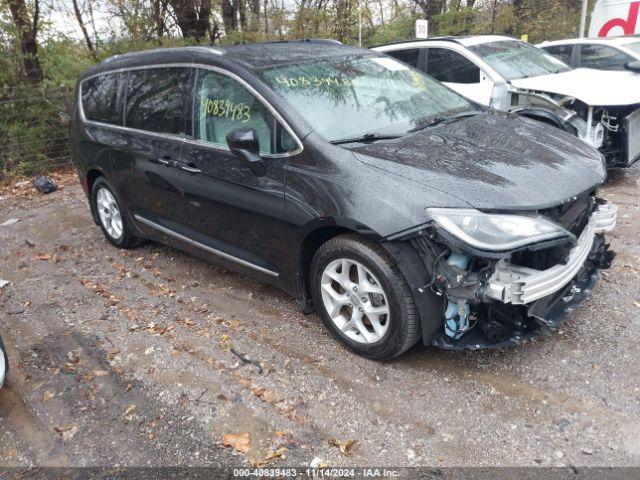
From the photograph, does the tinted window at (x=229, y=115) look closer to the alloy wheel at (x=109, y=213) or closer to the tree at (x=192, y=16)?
the alloy wheel at (x=109, y=213)

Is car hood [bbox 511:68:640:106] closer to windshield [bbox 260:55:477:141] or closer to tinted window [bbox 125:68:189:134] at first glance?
windshield [bbox 260:55:477:141]

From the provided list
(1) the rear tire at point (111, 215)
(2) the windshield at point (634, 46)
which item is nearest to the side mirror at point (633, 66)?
(2) the windshield at point (634, 46)

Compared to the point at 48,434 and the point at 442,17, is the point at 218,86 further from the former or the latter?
the point at 442,17

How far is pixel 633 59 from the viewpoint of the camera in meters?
9.23

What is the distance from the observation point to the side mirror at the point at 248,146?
3.38 meters

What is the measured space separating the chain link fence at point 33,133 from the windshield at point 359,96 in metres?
6.83

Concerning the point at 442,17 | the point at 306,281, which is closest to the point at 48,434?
the point at 306,281

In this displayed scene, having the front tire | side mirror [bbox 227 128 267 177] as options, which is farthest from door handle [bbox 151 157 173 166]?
the front tire

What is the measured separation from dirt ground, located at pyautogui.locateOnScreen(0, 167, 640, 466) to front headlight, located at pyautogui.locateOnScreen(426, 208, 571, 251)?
2.99 ft

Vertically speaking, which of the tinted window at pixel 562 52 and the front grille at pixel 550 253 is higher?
the tinted window at pixel 562 52

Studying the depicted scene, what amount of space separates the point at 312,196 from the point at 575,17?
819 inches

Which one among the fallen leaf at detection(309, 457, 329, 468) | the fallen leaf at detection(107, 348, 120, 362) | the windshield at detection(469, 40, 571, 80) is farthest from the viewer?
the windshield at detection(469, 40, 571, 80)

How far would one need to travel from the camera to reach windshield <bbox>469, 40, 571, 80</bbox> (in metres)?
7.62

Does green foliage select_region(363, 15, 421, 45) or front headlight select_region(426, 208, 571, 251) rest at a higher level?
green foliage select_region(363, 15, 421, 45)
